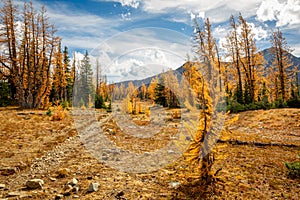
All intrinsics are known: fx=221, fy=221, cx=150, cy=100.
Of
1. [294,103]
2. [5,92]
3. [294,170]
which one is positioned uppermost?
[5,92]

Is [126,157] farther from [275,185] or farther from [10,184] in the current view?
[275,185]

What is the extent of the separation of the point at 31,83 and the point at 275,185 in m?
22.4

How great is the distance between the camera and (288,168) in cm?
530

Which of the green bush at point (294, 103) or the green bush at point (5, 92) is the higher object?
the green bush at point (5, 92)

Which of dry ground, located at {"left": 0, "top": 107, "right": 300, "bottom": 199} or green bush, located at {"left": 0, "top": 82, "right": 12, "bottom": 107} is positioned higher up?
green bush, located at {"left": 0, "top": 82, "right": 12, "bottom": 107}

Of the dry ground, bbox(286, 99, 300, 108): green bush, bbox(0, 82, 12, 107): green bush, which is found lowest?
the dry ground

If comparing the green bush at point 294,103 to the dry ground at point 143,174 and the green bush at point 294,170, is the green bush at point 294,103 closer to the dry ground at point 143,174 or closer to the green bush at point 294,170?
the dry ground at point 143,174

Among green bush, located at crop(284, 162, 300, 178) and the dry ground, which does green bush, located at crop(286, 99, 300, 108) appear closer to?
the dry ground

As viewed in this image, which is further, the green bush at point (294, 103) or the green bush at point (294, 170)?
the green bush at point (294, 103)

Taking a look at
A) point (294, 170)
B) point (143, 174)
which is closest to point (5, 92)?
point (143, 174)

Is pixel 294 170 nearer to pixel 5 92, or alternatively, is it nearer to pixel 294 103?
pixel 294 103

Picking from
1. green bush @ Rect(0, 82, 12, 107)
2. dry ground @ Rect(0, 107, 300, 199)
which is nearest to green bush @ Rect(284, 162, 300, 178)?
dry ground @ Rect(0, 107, 300, 199)

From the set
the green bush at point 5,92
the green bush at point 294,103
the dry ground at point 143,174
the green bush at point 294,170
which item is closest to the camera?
the dry ground at point 143,174

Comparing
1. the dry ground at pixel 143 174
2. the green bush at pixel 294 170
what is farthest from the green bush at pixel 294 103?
the green bush at pixel 294 170
